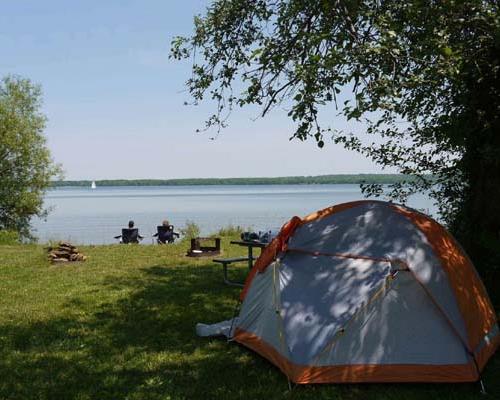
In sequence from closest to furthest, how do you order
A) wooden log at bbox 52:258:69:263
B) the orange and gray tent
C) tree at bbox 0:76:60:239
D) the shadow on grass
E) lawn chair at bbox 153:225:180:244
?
1. the shadow on grass
2. the orange and gray tent
3. wooden log at bbox 52:258:69:263
4. lawn chair at bbox 153:225:180:244
5. tree at bbox 0:76:60:239

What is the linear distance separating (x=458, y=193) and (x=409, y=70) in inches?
114

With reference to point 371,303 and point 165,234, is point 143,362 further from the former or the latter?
point 165,234

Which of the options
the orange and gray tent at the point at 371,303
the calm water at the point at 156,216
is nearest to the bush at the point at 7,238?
the calm water at the point at 156,216

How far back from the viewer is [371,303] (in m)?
5.62

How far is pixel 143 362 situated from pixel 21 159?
24.5 metres

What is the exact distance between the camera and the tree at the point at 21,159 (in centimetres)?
2742

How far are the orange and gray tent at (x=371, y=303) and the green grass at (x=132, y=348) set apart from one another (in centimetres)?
20

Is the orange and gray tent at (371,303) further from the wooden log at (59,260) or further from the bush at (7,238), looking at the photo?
the bush at (7,238)

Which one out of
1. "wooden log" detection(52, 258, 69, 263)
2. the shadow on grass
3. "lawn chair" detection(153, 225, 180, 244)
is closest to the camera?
the shadow on grass

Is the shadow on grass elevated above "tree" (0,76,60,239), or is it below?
below

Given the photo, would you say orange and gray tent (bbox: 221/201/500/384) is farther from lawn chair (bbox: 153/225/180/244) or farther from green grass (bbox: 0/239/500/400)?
lawn chair (bbox: 153/225/180/244)

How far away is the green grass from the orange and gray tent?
0.67ft

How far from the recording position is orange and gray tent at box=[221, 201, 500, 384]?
544cm

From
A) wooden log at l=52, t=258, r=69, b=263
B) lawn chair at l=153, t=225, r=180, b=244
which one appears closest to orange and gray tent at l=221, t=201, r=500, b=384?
wooden log at l=52, t=258, r=69, b=263
